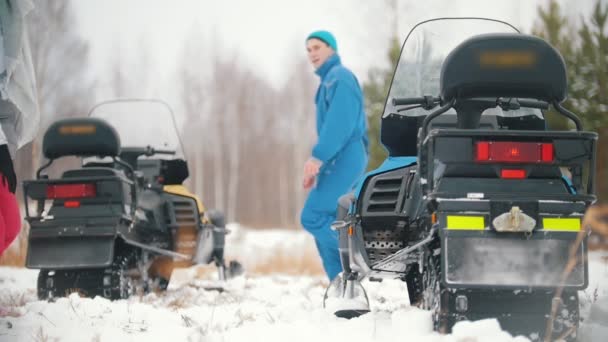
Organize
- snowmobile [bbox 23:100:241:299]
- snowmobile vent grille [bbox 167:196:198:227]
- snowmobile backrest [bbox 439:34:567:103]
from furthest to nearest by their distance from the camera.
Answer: snowmobile vent grille [bbox 167:196:198:227]
snowmobile [bbox 23:100:241:299]
snowmobile backrest [bbox 439:34:567:103]

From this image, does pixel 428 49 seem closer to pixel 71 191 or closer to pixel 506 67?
pixel 506 67

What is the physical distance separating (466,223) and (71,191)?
382cm

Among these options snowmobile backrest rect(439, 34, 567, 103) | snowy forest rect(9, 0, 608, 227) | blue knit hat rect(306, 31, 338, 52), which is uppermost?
blue knit hat rect(306, 31, 338, 52)

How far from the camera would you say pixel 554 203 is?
3.06 meters

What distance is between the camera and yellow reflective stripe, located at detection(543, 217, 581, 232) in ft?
9.93

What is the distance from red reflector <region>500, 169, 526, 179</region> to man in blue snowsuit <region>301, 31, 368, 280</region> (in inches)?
116

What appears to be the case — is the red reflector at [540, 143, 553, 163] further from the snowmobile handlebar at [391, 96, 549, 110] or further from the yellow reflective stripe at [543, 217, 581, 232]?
the snowmobile handlebar at [391, 96, 549, 110]

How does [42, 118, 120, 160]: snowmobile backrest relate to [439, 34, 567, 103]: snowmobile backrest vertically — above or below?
below

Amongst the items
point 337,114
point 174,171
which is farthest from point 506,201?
point 174,171

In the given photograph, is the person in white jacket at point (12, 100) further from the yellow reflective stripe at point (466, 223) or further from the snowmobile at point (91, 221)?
the snowmobile at point (91, 221)

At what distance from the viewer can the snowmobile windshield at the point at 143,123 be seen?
808 cm

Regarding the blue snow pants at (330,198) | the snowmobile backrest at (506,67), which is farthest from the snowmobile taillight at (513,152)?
the blue snow pants at (330,198)

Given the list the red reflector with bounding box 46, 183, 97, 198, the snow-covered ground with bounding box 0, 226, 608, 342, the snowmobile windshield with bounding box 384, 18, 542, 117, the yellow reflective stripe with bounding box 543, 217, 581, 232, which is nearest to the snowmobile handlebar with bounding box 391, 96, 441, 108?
the snowmobile windshield with bounding box 384, 18, 542, 117

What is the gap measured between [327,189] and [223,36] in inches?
1330
